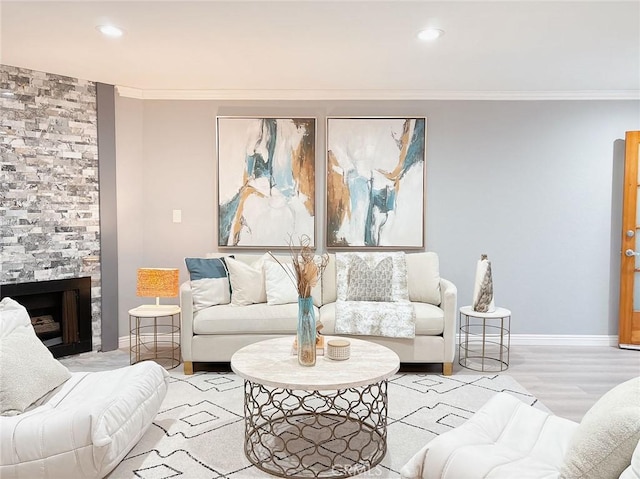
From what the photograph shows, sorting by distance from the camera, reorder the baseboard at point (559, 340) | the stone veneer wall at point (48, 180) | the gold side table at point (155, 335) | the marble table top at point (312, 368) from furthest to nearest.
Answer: the baseboard at point (559, 340)
the gold side table at point (155, 335)
the stone veneer wall at point (48, 180)
the marble table top at point (312, 368)

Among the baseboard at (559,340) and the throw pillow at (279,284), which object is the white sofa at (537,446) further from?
the baseboard at (559,340)

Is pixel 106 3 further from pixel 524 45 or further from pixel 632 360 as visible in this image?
pixel 632 360

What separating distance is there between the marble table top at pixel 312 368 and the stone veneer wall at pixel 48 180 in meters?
2.34

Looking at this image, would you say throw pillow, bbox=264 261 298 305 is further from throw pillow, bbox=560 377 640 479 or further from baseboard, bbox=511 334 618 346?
throw pillow, bbox=560 377 640 479

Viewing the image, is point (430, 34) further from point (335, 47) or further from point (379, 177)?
point (379, 177)

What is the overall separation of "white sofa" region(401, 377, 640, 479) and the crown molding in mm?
3259

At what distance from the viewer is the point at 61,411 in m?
2.26

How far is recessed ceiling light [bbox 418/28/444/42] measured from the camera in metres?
3.16

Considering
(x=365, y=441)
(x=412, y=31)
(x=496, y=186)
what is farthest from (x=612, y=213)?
(x=365, y=441)

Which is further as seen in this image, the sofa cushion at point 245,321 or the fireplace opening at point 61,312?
the fireplace opening at point 61,312

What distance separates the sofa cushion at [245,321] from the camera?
395cm

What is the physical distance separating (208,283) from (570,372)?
303cm

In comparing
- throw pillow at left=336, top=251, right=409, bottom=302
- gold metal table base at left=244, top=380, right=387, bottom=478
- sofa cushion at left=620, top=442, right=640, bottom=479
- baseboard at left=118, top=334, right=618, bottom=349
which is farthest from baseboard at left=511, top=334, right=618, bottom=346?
sofa cushion at left=620, top=442, right=640, bottom=479

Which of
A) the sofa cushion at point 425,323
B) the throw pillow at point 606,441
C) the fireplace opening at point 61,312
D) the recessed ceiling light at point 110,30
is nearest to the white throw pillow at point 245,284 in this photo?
the sofa cushion at point 425,323
